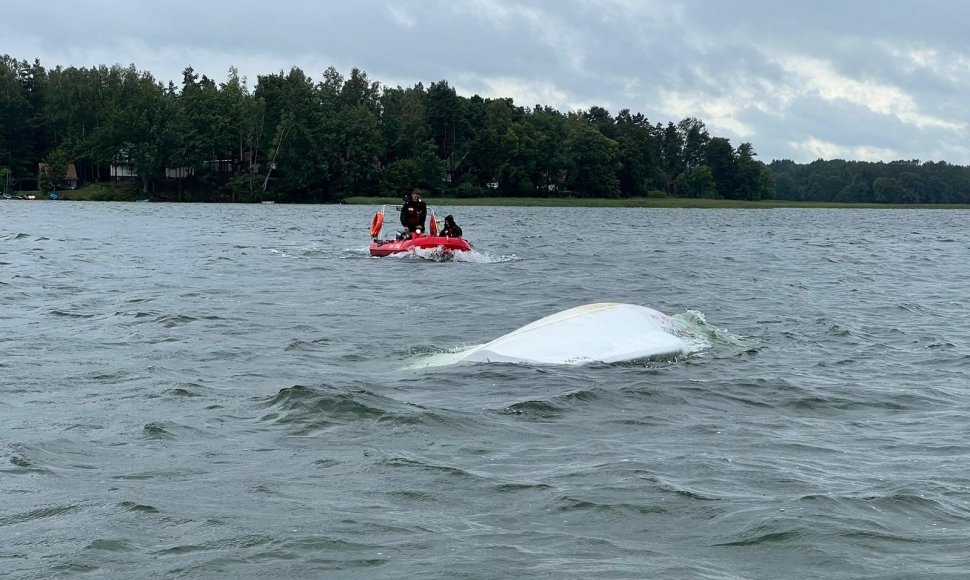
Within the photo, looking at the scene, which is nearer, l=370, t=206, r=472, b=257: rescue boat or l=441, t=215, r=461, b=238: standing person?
l=370, t=206, r=472, b=257: rescue boat

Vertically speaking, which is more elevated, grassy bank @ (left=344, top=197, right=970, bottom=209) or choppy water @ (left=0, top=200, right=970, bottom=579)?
grassy bank @ (left=344, top=197, right=970, bottom=209)

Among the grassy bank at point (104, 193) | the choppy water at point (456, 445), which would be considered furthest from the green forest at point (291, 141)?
the choppy water at point (456, 445)

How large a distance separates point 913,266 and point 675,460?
23.9 meters

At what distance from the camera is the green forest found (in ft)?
308

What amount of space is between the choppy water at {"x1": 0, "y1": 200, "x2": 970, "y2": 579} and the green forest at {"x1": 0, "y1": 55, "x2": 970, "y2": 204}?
256 feet

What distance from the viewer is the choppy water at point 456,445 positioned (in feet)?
18.1

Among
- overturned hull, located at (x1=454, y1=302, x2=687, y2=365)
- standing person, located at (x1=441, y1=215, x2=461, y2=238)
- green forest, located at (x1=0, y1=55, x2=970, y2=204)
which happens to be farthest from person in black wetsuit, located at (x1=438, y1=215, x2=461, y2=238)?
green forest, located at (x1=0, y1=55, x2=970, y2=204)

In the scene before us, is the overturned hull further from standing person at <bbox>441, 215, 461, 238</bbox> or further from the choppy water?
standing person at <bbox>441, 215, 461, 238</bbox>

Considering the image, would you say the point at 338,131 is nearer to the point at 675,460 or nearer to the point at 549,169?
the point at 549,169

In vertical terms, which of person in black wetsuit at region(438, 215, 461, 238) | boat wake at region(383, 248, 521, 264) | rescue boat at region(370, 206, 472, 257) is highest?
person in black wetsuit at region(438, 215, 461, 238)

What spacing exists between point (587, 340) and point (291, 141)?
3330 inches

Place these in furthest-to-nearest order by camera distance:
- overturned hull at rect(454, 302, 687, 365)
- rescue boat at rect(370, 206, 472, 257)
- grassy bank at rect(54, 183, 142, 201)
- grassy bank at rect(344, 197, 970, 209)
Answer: grassy bank at rect(54, 183, 142, 201) < grassy bank at rect(344, 197, 970, 209) < rescue boat at rect(370, 206, 472, 257) < overturned hull at rect(454, 302, 687, 365)

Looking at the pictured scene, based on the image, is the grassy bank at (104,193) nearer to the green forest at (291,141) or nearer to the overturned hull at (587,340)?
the green forest at (291,141)

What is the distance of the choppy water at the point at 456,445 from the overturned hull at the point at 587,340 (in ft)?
1.30
